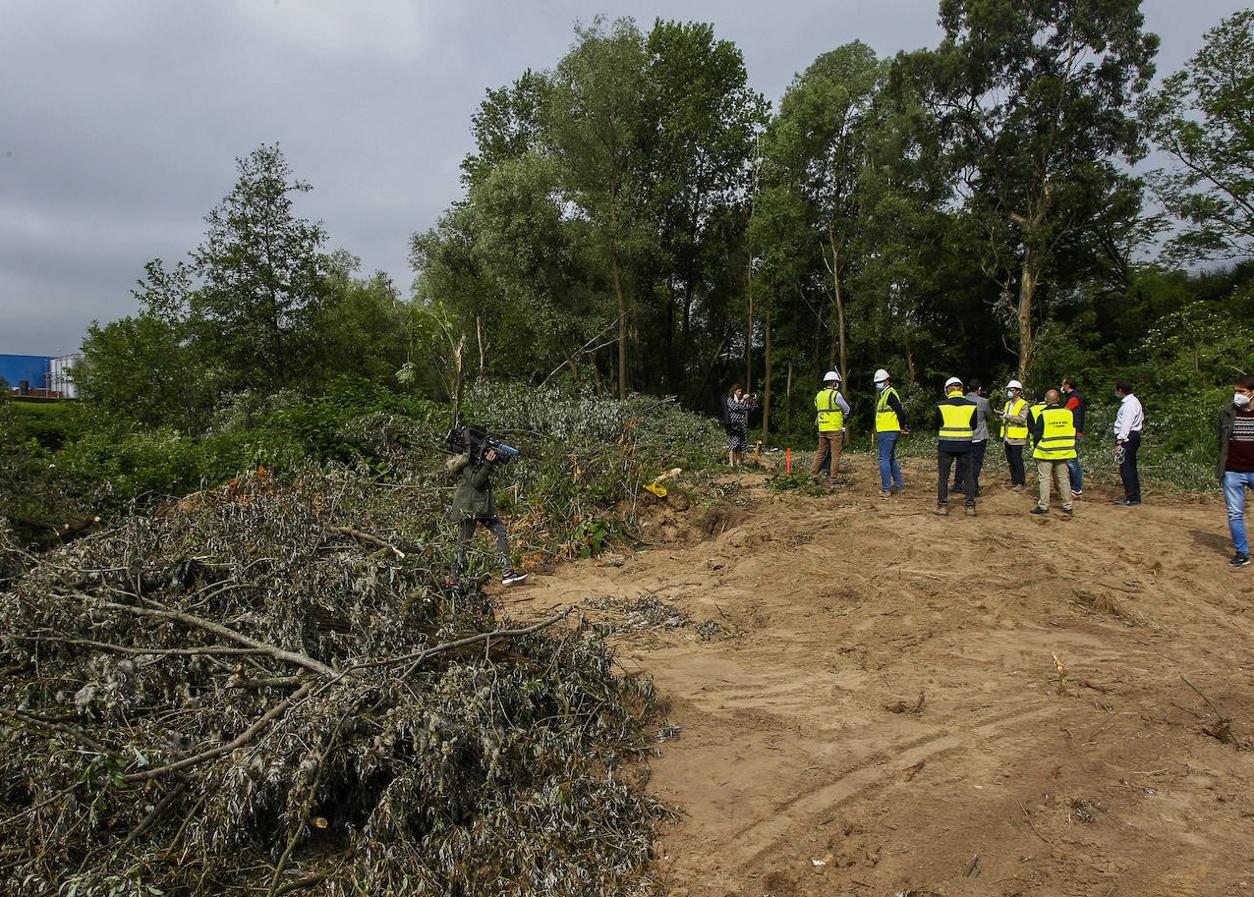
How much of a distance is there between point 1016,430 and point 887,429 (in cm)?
179

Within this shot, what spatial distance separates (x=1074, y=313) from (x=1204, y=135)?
233 inches

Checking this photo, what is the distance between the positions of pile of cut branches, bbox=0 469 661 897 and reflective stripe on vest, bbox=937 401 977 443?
5977 millimetres

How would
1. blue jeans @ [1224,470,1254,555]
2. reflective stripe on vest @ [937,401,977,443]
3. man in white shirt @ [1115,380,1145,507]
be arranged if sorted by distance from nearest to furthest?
blue jeans @ [1224,470,1254,555] → reflective stripe on vest @ [937,401,977,443] → man in white shirt @ [1115,380,1145,507]

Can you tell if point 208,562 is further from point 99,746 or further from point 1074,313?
point 1074,313

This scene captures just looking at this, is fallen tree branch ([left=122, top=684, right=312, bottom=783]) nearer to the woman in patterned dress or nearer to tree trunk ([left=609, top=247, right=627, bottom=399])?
the woman in patterned dress

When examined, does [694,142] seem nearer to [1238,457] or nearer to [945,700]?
[1238,457]

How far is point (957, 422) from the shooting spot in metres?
8.70

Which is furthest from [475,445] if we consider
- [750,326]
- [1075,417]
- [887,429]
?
[750,326]

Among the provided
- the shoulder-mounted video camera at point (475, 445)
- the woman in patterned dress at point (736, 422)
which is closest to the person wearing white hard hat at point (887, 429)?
the woman in patterned dress at point (736, 422)

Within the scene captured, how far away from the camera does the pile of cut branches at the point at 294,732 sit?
3.02 m

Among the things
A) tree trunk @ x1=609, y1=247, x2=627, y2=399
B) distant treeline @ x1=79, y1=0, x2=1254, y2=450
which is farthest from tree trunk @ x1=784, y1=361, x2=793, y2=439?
tree trunk @ x1=609, y1=247, x2=627, y2=399

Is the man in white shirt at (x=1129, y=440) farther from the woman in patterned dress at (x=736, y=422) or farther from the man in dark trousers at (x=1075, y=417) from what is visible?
the woman in patterned dress at (x=736, y=422)

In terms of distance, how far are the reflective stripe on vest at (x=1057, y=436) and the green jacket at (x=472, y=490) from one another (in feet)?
21.3

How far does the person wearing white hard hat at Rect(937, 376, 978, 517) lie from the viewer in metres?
8.66
